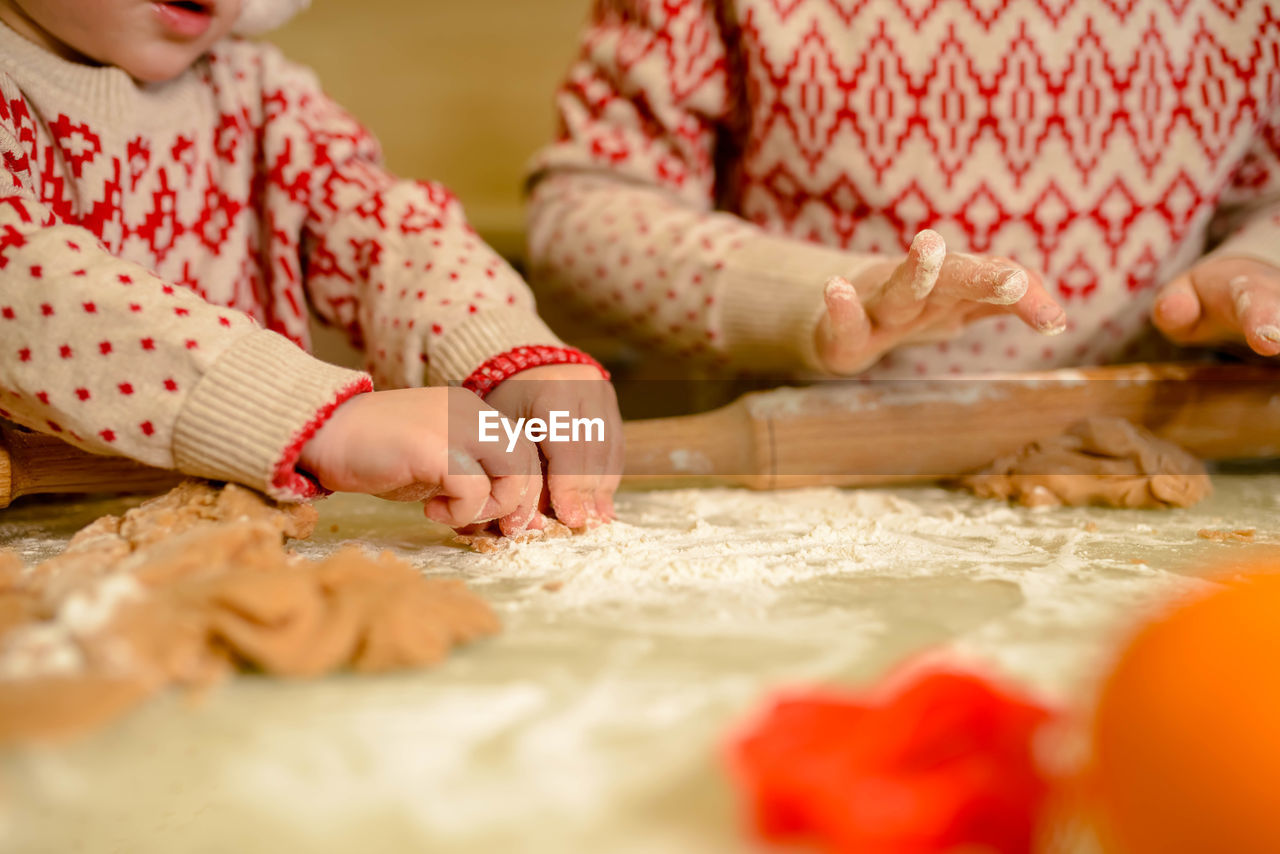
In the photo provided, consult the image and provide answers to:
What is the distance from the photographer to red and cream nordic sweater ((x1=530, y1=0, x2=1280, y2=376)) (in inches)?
39.2

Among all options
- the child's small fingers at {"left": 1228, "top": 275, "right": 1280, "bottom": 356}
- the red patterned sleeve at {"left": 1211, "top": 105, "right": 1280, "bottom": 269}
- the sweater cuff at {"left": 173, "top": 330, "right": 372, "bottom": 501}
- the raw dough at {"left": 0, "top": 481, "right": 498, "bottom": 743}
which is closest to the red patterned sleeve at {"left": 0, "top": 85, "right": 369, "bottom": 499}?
the sweater cuff at {"left": 173, "top": 330, "right": 372, "bottom": 501}

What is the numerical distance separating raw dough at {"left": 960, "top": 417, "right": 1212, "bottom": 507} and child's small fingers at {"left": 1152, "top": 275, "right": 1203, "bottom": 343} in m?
0.12

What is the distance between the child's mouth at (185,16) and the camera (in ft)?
2.43

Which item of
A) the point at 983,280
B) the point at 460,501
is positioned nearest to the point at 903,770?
the point at 460,501

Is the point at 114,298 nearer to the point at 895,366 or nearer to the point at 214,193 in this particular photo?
the point at 214,193

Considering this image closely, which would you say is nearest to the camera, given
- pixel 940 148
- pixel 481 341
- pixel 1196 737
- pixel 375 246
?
pixel 1196 737

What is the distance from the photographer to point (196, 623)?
0.39 m

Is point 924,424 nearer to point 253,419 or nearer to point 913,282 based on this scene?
point 913,282

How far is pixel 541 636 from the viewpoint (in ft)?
1.52

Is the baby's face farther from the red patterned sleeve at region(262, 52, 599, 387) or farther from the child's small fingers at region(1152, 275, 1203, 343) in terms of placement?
the child's small fingers at region(1152, 275, 1203, 343)

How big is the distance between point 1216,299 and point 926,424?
29 cm

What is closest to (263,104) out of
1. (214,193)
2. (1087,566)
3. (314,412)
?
(214,193)

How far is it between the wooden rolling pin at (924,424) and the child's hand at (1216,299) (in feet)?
0.15

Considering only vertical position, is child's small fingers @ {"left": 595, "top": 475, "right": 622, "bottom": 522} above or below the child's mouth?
below
